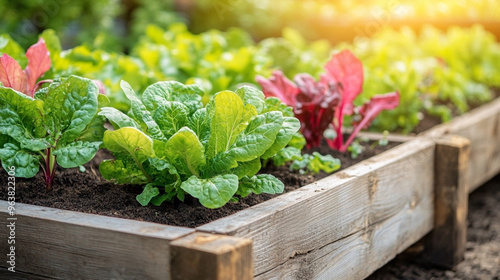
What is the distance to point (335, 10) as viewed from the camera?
7.45 meters

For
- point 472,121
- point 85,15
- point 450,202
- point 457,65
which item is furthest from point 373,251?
point 85,15

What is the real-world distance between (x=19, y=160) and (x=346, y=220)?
0.91 meters

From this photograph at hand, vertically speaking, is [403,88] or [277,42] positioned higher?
[277,42]

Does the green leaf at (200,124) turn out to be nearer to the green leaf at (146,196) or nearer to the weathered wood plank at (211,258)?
the green leaf at (146,196)

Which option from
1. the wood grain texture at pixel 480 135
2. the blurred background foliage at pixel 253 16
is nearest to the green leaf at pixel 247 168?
the wood grain texture at pixel 480 135

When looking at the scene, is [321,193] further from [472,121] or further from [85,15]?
[85,15]

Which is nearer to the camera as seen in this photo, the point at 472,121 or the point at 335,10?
the point at 472,121

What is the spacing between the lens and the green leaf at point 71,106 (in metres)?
1.43

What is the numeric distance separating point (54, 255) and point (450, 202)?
162 centimetres

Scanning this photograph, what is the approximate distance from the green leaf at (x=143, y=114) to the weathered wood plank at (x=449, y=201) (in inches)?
51.6

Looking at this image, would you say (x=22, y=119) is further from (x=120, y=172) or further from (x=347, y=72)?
(x=347, y=72)

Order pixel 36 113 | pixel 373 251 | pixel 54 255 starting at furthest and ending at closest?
pixel 373 251 < pixel 36 113 < pixel 54 255

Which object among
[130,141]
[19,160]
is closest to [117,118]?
[130,141]

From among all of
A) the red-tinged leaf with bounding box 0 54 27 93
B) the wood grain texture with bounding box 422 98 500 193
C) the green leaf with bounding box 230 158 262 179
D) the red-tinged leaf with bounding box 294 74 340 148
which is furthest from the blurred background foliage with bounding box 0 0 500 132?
the green leaf with bounding box 230 158 262 179
